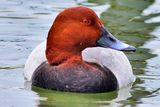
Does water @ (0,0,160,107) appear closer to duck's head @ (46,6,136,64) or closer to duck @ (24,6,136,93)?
duck @ (24,6,136,93)

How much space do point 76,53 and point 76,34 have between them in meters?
0.21

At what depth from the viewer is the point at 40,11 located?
41.3ft

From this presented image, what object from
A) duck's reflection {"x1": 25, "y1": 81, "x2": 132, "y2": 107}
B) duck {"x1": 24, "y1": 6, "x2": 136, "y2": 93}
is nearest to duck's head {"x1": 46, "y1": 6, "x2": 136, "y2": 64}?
duck {"x1": 24, "y1": 6, "x2": 136, "y2": 93}

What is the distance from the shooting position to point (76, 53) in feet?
28.1

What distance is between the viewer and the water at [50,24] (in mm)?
8258

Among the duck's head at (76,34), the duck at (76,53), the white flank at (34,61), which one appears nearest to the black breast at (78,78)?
the duck at (76,53)

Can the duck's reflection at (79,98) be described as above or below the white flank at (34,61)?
below

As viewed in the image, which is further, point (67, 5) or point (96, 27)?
point (67, 5)

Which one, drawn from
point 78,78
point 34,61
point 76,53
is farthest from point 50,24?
point 78,78

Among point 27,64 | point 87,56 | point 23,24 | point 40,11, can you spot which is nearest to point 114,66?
point 87,56

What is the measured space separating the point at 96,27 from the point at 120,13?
A: 4.53m

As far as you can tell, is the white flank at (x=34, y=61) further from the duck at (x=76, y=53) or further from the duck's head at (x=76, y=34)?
the duck's head at (x=76, y=34)

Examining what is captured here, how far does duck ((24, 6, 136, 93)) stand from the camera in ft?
27.7

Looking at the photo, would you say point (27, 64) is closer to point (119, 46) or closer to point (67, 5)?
point (119, 46)
